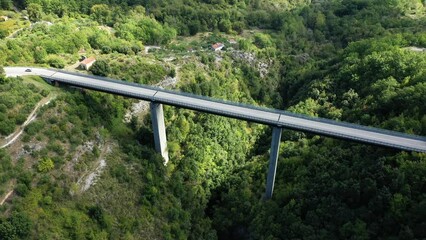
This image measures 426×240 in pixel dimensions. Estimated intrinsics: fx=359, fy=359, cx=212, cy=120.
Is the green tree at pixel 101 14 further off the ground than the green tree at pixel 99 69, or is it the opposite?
the green tree at pixel 101 14

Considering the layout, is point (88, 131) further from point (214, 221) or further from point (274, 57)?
point (274, 57)

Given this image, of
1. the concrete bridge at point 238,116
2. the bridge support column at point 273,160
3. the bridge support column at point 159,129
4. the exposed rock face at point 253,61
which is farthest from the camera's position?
the exposed rock face at point 253,61

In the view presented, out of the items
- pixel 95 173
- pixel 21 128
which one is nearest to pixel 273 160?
pixel 95 173

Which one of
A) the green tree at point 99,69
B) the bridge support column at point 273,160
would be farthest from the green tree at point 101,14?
the bridge support column at point 273,160

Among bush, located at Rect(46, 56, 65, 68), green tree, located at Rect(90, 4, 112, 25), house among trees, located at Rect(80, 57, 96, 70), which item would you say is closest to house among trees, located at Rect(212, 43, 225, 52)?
green tree, located at Rect(90, 4, 112, 25)

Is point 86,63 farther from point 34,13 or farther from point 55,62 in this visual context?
point 34,13

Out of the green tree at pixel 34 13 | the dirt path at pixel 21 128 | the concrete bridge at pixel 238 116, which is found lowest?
the dirt path at pixel 21 128

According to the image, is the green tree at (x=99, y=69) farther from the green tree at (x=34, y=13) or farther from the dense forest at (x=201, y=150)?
the green tree at (x=34, y=13)
